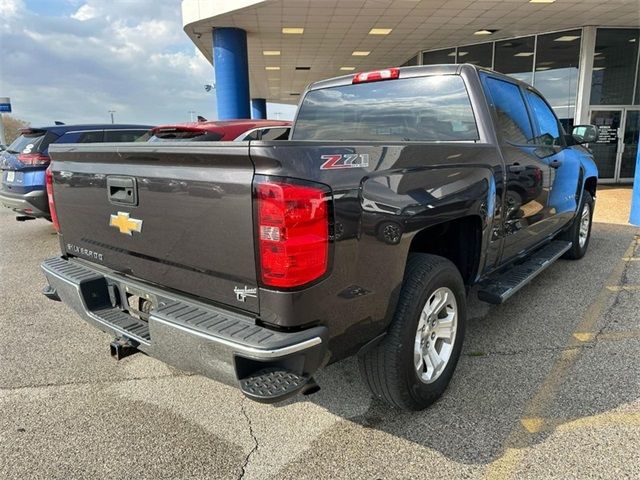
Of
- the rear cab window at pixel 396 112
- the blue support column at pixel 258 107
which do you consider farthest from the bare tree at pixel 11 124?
the rear cab window at pixel 396 112

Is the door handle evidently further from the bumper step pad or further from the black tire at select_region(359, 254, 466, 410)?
the bumper step pad

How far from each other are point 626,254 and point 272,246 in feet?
20.2

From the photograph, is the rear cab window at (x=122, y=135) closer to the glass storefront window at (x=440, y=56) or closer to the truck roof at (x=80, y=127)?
the truck roof at (x=80, y=127)

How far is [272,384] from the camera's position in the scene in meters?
1.91

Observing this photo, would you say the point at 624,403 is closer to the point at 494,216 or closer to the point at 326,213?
the point at 494,216

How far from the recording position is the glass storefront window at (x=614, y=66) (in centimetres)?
1375

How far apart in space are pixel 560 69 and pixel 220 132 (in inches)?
497

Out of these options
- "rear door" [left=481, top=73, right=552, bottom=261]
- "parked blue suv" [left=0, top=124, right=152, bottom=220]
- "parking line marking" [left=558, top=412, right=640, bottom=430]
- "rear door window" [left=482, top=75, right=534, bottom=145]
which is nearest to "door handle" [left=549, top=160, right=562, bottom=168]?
"rear door" [left=481, top=73, right=552, bottom=261]

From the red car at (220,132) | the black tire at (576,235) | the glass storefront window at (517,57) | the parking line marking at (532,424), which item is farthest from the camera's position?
the glass storefront window at (517,57)

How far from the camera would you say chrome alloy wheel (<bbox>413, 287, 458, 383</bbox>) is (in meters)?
2.61

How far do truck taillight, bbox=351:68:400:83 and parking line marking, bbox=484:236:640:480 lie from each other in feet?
8.18

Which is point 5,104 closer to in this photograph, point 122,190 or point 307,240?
point 122,190

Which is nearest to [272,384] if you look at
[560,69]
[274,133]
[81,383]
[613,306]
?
[81,383]

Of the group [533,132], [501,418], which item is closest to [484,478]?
[501,418]
